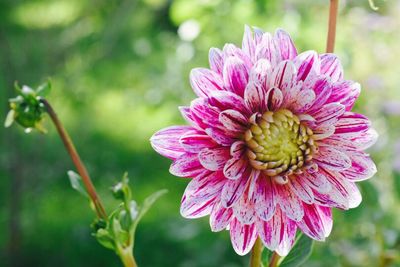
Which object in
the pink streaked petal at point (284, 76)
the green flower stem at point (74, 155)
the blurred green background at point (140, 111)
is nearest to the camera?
the pink streaked petal at point (284, 76)

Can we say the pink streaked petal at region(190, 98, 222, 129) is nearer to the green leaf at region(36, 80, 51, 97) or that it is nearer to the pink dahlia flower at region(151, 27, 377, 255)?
the pink dahlia flower at region(151, 27, 377, 255)

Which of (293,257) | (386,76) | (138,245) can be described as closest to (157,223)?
(138,245)

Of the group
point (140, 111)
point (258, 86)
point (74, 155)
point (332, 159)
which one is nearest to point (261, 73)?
point (258, 86)

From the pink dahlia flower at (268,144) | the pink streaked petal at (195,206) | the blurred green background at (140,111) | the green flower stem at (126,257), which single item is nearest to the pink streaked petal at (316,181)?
the pink dahlia flower at (268,144)

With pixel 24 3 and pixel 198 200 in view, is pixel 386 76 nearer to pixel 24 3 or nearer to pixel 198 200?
pixel 24 3

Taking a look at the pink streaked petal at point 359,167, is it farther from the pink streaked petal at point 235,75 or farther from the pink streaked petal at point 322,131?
the pink streaked petal at point 235,75

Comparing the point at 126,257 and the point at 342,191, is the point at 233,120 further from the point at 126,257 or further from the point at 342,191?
the point at 126,257
